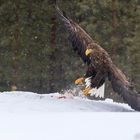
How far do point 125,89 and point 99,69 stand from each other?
56cm

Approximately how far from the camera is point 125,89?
24.3 ft

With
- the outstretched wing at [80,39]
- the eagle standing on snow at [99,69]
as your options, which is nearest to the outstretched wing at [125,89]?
the eagle standing on snow at [99,69]

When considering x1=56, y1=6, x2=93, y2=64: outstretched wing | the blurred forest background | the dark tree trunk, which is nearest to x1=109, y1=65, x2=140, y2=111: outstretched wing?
x1=56, y1=6, x2=93, y2=64: outstretched wing

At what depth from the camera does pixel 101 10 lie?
14312 mm

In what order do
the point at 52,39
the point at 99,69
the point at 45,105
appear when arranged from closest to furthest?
the point at 45,105 < the point at 99,69 < the point at 52,39

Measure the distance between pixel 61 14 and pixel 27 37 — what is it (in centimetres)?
648

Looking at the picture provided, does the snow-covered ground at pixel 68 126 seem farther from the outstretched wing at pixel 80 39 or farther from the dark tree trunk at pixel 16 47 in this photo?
the dark tree trunk at pixel 16 47

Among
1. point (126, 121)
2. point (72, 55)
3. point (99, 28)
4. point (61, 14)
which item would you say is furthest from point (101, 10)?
point (126, 121)

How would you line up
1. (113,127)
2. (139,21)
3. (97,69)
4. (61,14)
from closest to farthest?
1. (113,127)
2. (97,69)
3. (61,14)
4. (139,21)

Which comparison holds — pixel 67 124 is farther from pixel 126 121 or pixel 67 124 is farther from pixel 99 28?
pixel 99 28

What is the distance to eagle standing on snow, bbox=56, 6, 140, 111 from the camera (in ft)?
24.3

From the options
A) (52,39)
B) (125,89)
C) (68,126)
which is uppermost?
(52,39)

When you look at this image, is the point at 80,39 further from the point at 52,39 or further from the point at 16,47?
the point at 52,39

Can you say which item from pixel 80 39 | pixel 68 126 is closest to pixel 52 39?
pixel 80 39
